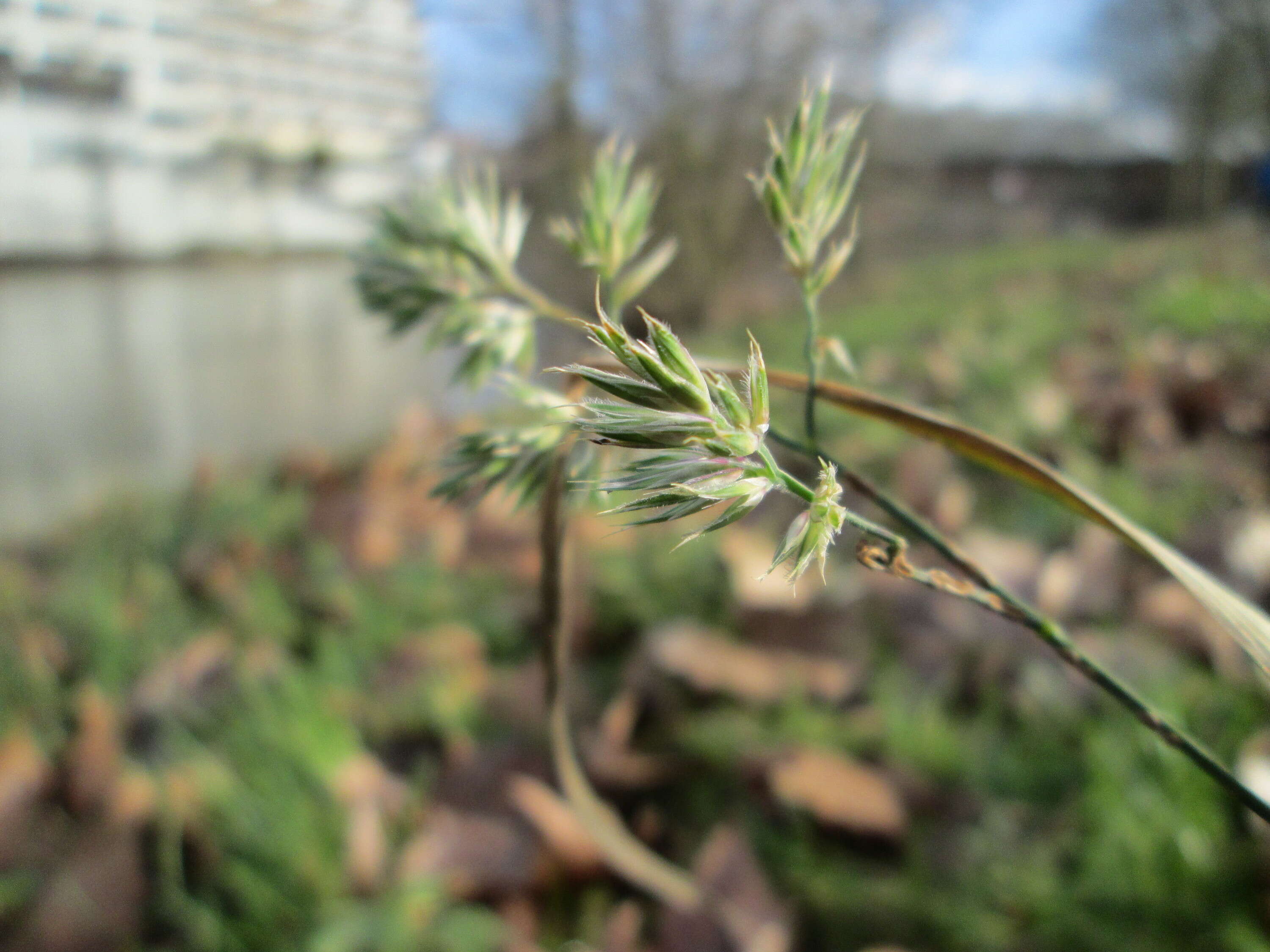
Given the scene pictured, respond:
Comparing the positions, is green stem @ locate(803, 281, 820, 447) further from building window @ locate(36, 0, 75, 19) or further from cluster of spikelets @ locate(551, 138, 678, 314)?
building window @ locate(36, 0, 75, 19)

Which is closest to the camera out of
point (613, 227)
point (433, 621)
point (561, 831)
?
point (613, 227)

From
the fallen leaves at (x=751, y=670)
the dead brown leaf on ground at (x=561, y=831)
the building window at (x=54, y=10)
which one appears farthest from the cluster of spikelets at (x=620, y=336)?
the building window at (x=54, y=10)

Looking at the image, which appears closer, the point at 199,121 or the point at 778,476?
the point at 778,476

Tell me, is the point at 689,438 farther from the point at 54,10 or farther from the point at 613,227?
the point at 54,10

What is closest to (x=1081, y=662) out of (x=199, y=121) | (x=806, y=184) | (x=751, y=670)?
(x=806, y=184)

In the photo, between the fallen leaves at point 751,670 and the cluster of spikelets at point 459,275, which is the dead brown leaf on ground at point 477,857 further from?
the cluster of spikelets at point 459,275

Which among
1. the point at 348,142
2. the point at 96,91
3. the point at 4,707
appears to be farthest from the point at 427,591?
the point at 348,142

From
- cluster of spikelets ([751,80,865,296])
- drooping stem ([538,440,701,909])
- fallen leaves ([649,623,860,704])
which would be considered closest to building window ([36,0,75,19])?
fallen leaves ([649,623,860,704])
